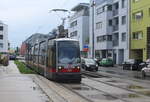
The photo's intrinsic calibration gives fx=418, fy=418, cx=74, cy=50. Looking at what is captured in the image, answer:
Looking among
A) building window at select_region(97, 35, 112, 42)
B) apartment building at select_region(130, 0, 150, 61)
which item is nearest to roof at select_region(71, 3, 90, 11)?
building window at select_region(97, 35, 112, 42)

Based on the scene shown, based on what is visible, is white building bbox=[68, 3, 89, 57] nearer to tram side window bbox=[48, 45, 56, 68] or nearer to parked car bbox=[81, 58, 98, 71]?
parked car bbox=[81, 58, 98, 71]

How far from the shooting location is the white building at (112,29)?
244 ft

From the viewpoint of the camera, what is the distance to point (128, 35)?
72188 mm

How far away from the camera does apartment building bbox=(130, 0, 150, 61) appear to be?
207 feet

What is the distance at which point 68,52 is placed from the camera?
28031 mm

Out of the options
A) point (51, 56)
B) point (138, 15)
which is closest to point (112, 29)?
point (138, 15)

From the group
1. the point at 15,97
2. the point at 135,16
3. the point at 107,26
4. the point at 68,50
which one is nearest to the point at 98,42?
the point at 107,26

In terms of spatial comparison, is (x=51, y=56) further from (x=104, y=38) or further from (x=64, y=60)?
(x=104, y=38)

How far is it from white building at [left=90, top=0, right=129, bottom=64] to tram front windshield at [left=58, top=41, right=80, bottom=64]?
44.9m

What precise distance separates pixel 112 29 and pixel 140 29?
16967 millimetres

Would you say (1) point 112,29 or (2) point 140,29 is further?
(1) point 112,29

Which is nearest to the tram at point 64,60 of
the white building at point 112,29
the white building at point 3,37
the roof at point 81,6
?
the white building at point 112,29

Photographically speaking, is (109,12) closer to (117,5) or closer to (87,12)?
(117,5)

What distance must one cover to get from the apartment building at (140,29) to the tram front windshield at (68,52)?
116 feet
